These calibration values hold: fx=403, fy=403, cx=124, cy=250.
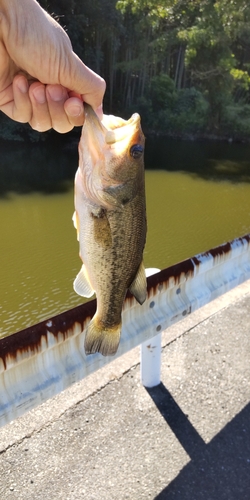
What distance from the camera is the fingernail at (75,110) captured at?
5.41 feet

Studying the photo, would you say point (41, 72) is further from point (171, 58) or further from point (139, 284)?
point (171, 58)

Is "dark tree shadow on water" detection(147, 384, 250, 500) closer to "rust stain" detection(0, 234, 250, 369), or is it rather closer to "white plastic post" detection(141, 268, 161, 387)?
"white plastic post" detection(141, 268, 161, 387)

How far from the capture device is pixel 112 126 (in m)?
1.68

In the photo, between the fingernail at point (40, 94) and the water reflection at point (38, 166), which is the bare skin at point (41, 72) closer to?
the fingernail at point (40, 94)

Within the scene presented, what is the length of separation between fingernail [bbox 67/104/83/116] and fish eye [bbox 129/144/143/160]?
0.88ft

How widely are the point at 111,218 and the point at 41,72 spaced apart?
0.65m

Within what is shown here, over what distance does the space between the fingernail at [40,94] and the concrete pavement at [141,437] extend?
184cm

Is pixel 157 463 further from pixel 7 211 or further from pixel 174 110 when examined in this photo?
pixel 174 110

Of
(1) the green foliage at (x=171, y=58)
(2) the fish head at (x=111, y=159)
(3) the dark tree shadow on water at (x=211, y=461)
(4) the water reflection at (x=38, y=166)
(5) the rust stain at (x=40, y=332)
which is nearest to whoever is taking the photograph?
(5) the rust stain at (x=40, y=332)

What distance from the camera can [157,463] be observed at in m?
2.27

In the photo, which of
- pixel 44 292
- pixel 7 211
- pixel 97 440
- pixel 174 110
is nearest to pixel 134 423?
pixel 97 440

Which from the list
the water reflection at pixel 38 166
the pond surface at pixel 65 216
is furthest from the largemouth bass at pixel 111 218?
the water reflection at pixel 38 166

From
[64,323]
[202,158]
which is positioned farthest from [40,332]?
[202,158]

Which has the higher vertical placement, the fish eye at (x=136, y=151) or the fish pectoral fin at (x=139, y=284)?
the fish eye at (x=136, y=151)
